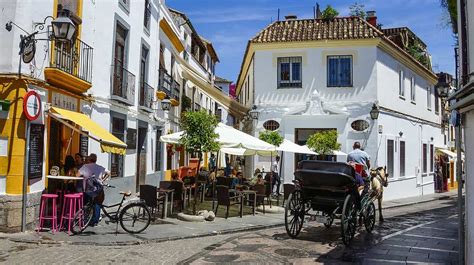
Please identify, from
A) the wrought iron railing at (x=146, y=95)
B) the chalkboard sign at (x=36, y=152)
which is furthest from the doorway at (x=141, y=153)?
A: the chalkboard sign at (x=36, y=152)

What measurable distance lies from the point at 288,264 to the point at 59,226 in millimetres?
5075

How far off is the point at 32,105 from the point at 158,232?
3735mm

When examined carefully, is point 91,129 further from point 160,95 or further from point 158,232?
point 160,95

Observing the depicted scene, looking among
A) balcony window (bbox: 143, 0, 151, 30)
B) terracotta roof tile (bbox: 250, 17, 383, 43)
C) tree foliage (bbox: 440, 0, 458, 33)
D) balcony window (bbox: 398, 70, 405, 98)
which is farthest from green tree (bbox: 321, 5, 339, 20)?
tree foliage (bbox: 440, 0, 458, 33)

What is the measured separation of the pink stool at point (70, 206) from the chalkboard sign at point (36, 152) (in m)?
0.85

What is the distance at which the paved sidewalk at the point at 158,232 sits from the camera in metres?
8.44

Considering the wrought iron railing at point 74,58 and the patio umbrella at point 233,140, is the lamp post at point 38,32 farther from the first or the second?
the patio umbrella at point 233,140

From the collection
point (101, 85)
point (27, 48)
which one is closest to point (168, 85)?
point (101, 85)

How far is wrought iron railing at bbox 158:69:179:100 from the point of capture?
59.4 feet

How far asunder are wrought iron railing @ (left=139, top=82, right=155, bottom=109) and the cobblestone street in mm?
7517

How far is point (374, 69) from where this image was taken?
1969 centimetres

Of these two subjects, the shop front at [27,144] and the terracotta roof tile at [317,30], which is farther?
the terracotta roof tile at [317,30]

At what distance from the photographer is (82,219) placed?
30.3ft

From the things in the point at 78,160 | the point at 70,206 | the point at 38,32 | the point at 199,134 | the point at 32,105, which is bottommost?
the point at 70,206
